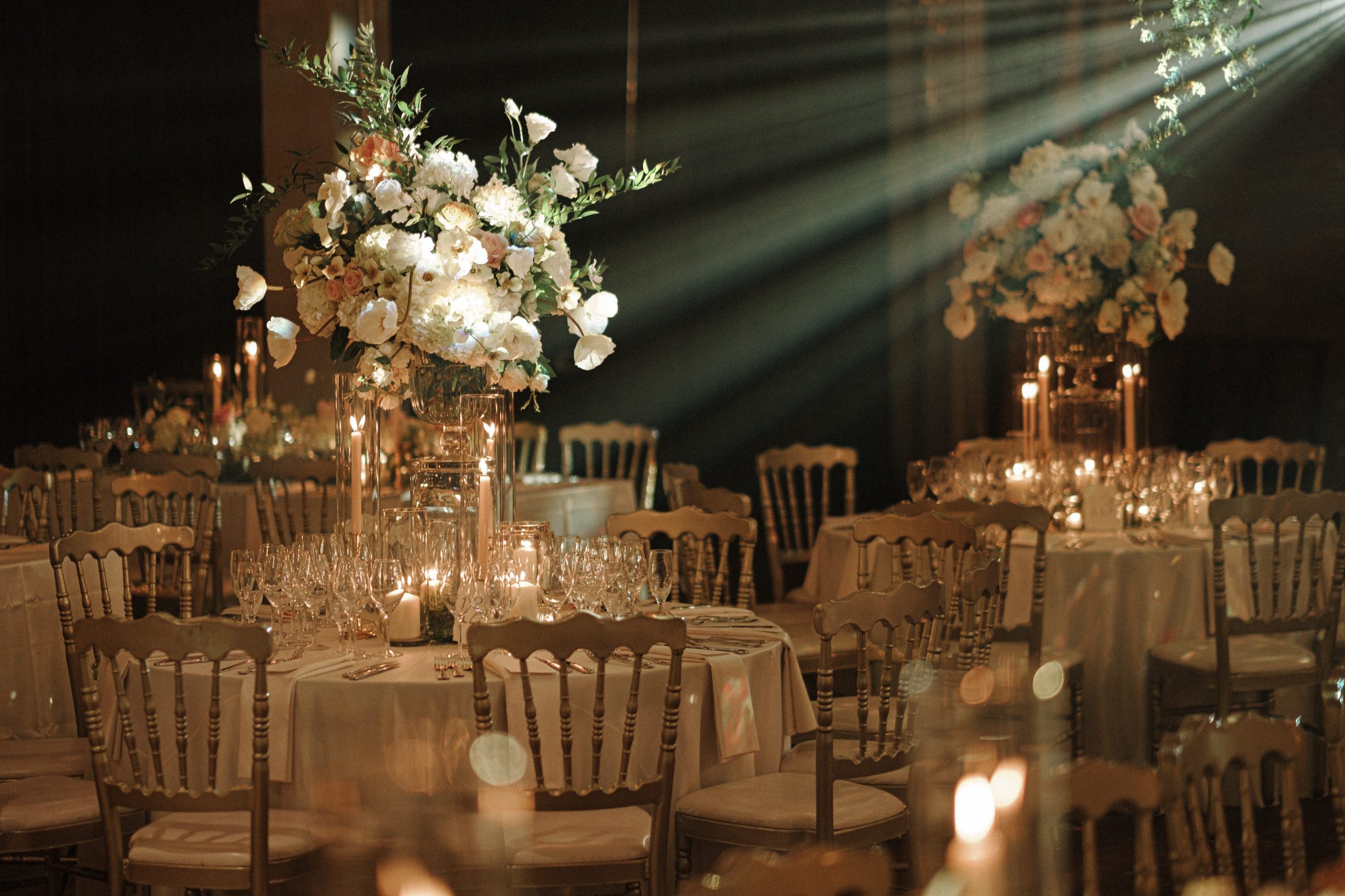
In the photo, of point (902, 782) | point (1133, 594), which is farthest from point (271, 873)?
point (1133, 594)

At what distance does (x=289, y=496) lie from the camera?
556cm

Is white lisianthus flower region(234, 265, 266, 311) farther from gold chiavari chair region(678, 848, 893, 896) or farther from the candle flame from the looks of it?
gold chiavari chair region(678, 848, 893, 896)

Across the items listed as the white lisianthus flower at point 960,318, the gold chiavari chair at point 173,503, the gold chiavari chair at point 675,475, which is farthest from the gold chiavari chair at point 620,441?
the gold chiavari chair at point 173,503

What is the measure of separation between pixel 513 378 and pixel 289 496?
257cm

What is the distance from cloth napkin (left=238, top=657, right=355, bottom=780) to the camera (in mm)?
2830

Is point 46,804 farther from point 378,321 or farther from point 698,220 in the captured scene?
point 698,220

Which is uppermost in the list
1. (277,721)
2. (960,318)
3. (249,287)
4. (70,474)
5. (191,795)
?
(960,318)

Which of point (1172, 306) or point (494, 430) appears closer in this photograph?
point (494, 430)

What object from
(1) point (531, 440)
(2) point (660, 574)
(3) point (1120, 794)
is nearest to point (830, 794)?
(2) point (660, 574)

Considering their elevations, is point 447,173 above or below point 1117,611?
above

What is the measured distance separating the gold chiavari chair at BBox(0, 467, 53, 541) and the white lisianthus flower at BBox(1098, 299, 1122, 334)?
12.5ft

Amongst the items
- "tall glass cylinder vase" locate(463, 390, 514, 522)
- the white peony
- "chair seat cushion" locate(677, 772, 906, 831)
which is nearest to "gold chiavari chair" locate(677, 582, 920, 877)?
"chair seat cushion" locate(677, 772, 906, 831)

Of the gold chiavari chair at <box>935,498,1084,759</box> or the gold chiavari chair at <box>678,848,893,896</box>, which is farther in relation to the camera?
the gold chiavari chair at <box>935,498,1084,759</box>

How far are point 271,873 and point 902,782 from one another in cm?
148
